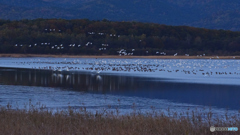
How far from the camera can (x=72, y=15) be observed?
15562cm

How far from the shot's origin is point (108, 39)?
3356 inches

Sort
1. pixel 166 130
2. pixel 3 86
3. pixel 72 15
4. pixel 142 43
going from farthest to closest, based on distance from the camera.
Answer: pixel 72 15, pixel 142 43, pixel 3 86, pixel 166 130

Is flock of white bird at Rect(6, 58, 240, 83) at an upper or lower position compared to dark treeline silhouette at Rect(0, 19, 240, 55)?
lower

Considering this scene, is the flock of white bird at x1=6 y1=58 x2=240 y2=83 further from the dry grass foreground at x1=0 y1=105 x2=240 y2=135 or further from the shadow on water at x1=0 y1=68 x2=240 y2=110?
the dry grass foreground at x1=0 y1=105 x2=240 y2=135

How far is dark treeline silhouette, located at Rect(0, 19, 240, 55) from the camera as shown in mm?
76938

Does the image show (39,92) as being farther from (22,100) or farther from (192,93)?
(192,93)

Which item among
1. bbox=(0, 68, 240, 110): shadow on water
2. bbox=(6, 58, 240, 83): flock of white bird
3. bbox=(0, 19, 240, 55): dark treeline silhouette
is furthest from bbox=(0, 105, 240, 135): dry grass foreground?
bbox=(0, 19, 240, 55): dark treeline silhouette

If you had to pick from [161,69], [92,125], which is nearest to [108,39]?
[161,69]

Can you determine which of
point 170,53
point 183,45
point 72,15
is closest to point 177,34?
point 183,45

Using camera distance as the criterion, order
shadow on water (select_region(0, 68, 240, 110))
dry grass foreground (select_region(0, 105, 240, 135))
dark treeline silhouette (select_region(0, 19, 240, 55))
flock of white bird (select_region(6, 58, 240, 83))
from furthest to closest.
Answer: dark treeline silhouette (select_region(0, 19, 240, 55)) → flock of white bird (select_region(6, 58, 240, 83)) → shadow on water (select_region(0, 68, 240, 110)) → dry grass foreground (select_region(0, 105, 240, 135))

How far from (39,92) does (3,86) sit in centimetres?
322

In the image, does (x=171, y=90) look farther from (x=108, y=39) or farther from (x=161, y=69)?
(x=108, y=39)

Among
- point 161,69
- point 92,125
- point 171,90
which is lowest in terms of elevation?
point 161,69

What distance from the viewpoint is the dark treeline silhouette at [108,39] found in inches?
3029
